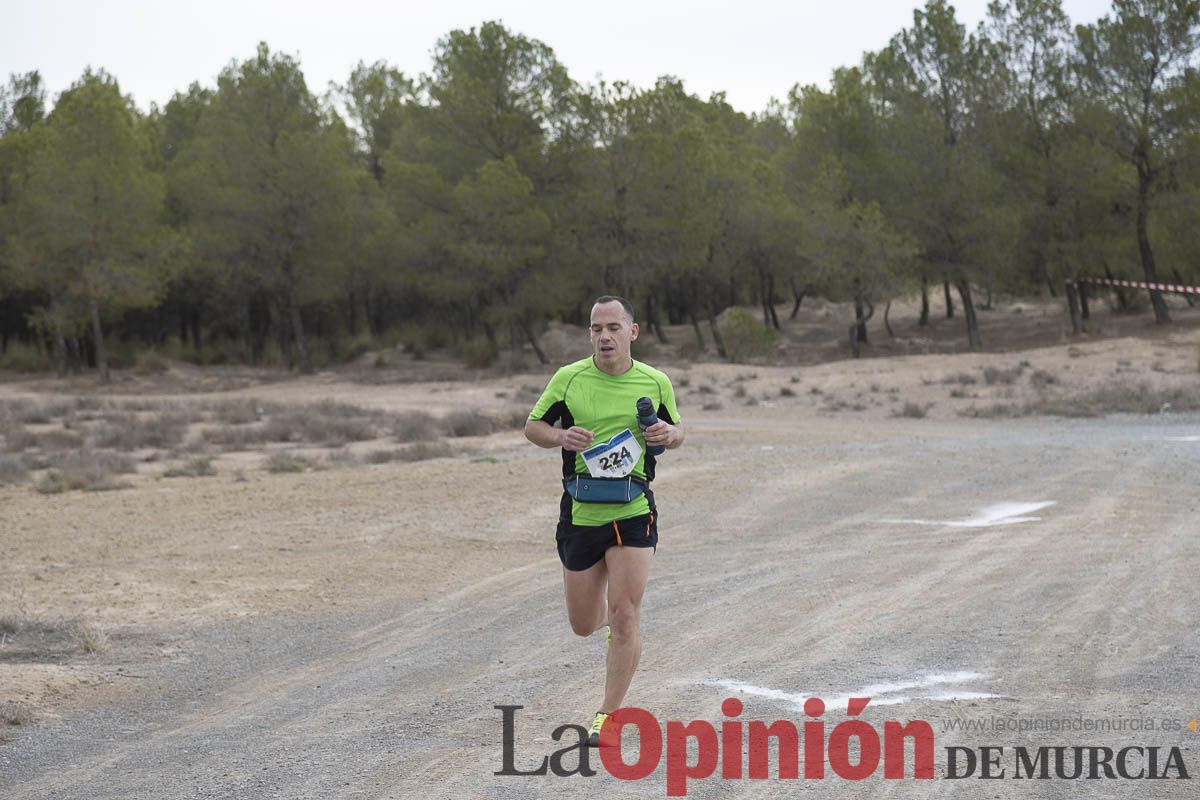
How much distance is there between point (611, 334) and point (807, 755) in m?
1.97

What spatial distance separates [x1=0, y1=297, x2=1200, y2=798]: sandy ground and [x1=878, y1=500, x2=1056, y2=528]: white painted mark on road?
0.26 ft

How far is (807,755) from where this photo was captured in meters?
5.91

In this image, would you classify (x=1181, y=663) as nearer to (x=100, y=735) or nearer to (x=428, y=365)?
(x=100, y=735)

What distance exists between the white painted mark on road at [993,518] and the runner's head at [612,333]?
318 inches

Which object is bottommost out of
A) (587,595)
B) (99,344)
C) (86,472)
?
(86,472)

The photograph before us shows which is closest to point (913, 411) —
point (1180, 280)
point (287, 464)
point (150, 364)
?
point (287, 464)

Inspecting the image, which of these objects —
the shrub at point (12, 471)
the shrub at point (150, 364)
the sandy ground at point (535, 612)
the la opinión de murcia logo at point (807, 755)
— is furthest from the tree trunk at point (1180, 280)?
the la opinión de murcia logo at point (807, 755)

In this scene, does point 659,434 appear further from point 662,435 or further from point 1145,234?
point 1145,234

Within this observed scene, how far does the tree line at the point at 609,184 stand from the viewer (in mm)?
46281

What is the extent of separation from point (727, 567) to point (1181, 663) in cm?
457

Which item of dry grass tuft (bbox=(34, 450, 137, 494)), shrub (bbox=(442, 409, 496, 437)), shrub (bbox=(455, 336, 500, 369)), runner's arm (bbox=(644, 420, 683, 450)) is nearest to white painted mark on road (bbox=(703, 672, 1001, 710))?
runner's arm (bbox=(644, 420, 683, 450))

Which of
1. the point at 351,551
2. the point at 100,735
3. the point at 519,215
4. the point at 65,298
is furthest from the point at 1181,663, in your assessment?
the point at 65,298

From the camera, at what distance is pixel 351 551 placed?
13125 millimetres

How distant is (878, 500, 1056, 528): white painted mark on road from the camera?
1349 cm
